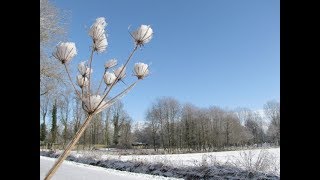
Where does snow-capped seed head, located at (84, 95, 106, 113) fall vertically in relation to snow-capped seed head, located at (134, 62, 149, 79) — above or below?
below

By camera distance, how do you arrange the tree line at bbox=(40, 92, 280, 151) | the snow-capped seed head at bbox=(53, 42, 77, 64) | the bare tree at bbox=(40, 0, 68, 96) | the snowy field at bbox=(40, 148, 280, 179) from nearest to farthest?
the snow-capped seed head at bbox=(53, 42, 77, 64)
the snowy field at bbox=(40, 148, 280, 179)
the bare tree at bbox=(40, 0, 68, 96)
the tree line at bbox=(40, 92, 280, 151)

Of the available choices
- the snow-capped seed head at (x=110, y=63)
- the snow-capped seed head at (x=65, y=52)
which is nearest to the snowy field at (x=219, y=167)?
the snow-capped seed head at (x=110, y=63)

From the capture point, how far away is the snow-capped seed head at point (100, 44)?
511 millimetres

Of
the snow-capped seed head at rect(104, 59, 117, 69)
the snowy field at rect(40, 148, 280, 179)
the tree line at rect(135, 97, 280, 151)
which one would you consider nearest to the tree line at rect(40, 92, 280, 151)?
the tree line at rect(135, 97, 280, 151)

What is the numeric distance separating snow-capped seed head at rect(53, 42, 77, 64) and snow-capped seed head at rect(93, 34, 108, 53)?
31 mm

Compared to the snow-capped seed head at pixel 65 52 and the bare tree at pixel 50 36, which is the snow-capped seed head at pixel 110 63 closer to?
the snow-capped seed head at pixel 65 52

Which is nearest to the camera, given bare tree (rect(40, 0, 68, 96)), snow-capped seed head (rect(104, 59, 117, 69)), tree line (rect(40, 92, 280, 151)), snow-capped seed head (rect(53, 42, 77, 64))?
snow-capped seed head (rect(53, 42, 77, 64))

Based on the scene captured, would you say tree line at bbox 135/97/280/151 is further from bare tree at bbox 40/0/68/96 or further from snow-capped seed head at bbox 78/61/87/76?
snow-capped seed head at bbox 78/61/87/76

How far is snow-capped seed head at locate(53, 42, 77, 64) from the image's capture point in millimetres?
498

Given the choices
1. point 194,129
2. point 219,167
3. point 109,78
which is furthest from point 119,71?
point 194,129

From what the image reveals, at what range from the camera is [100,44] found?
0.51 meters

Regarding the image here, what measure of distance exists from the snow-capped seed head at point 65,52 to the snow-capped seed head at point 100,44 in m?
0.03
